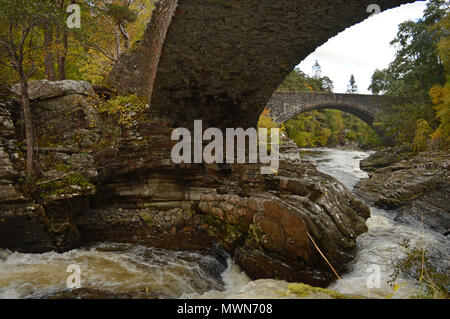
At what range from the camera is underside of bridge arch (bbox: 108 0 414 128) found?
13.0ft

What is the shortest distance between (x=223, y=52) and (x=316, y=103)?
74.1ft

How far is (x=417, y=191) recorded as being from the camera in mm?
9391

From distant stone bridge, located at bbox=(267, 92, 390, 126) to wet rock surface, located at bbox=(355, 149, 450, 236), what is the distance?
13.0 meters

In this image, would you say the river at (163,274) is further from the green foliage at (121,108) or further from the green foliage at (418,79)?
the green foliage at (418,79)

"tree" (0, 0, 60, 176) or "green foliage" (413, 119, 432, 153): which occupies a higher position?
"tree" (0, 0, 60, 176)

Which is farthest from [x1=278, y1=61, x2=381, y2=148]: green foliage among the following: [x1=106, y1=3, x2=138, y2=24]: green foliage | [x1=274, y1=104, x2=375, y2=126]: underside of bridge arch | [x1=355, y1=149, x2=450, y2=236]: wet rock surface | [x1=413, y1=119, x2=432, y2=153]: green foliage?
[x1=106, y1=3, x2=138, y2=24]: green foliage

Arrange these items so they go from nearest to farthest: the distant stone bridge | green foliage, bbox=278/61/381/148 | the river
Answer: the river → the distant stone bridge → green foliage, bbox=278/61/381/148

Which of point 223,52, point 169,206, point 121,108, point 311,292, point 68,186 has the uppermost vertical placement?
point 223,52

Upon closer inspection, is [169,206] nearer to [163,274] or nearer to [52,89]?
[163,274]

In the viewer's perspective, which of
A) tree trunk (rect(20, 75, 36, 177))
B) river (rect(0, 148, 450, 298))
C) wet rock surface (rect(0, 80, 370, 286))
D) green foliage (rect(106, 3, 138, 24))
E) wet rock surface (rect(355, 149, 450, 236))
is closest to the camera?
river (rect(0, 148, 450, 298))

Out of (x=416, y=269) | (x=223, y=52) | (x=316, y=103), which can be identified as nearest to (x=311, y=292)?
(x=416, y=269)

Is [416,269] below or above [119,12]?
below

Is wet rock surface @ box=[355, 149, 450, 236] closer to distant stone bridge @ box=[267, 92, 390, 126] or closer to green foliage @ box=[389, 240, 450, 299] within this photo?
green foliage @ box=[389, 240, 450, 299]
